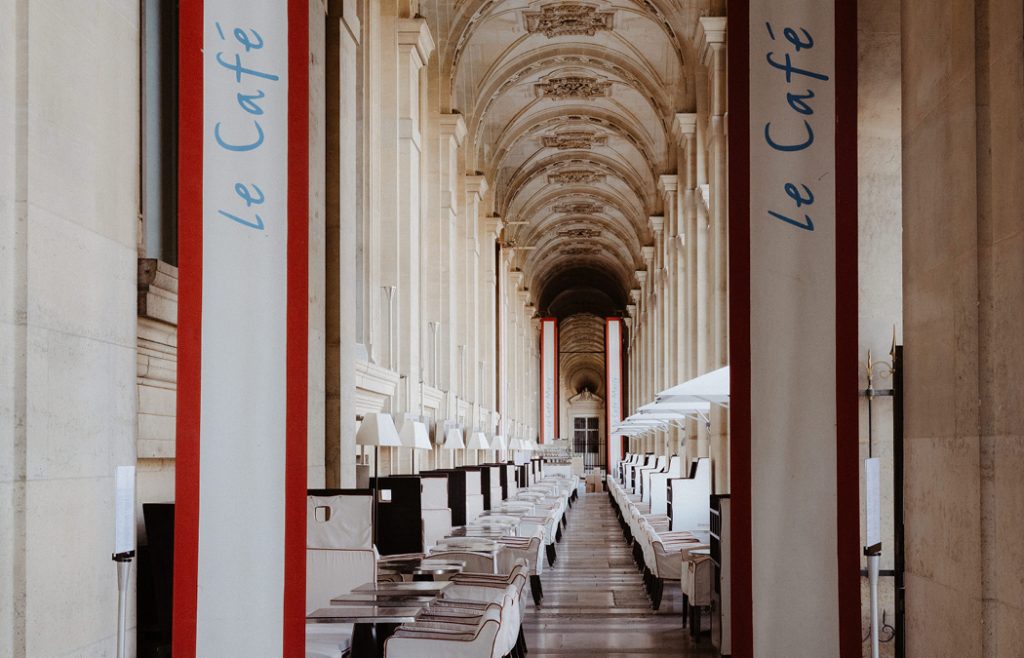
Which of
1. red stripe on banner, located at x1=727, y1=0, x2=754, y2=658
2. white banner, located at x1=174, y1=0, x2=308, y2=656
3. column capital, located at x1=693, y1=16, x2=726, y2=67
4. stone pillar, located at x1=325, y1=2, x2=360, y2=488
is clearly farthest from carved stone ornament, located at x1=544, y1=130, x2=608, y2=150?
white banner, located at x1=174, y1=0, x2=308, y2=656

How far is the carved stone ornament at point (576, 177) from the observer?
38.6 meters

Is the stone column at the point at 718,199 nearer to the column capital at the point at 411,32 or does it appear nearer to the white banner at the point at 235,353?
the column capital at the point at 411,32

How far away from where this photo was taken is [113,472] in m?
4.82

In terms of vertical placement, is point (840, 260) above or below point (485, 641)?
above

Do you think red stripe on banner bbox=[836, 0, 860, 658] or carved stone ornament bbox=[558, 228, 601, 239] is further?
carved stone ornament bbox=[558, 228, 601, 239]

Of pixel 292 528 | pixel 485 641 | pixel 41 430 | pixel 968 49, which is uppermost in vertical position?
pixel 968 49

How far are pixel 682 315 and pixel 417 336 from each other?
835 centimetres

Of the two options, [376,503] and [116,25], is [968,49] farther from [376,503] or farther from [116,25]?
[376,503]

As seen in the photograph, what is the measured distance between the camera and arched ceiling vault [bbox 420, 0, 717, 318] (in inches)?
880

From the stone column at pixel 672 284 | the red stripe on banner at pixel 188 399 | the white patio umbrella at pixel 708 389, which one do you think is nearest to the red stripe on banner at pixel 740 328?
the red stripe on banner at pixel 188 399

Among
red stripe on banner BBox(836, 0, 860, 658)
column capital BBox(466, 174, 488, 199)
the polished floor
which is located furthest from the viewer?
column capital BBox(466, 174, 488, 199)

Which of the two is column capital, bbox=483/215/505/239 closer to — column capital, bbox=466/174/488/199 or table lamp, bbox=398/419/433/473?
column capital, bbox=466/174/488/199

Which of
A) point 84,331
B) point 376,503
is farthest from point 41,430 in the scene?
point 376,503

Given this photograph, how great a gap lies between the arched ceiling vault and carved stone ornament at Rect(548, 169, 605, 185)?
35 mm
